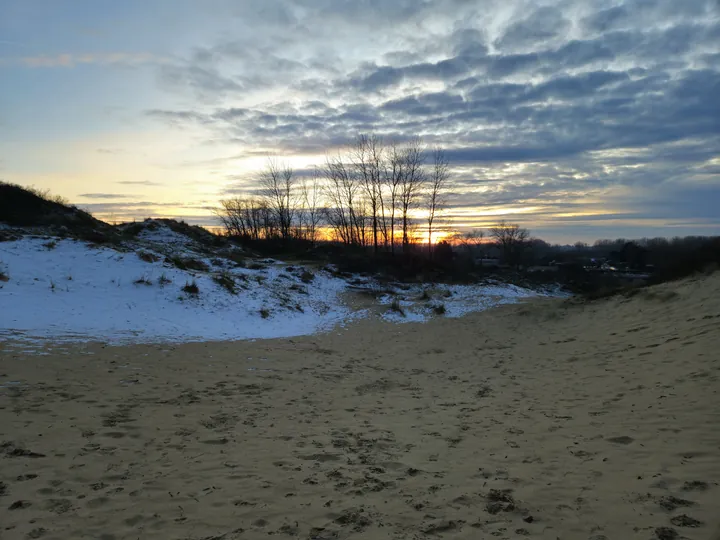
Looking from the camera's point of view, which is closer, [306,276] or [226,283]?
[226,283]

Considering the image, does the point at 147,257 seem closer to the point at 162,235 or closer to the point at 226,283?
the point at 226,283

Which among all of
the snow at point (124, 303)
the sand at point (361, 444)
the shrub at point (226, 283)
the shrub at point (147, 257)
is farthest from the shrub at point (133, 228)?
the sand at point (361, 444)

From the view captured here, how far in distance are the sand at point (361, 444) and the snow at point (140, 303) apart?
199 cm

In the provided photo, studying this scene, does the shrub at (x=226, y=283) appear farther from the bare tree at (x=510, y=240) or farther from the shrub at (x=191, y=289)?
the bare tree at (x=510, y=240)

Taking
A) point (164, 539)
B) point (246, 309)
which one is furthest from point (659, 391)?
point (246, 309)

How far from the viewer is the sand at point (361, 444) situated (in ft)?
13.0

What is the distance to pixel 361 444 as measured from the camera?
609cm

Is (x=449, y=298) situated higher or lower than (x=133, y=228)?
lower

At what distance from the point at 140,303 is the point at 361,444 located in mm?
11524

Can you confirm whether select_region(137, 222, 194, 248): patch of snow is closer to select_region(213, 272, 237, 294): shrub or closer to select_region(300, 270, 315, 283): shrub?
select_region(300, 270, 315, 283): shrub

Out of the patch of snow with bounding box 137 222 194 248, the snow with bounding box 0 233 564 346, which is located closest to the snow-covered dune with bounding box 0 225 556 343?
the snow with bounding box 0 233 564 346

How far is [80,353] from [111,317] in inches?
138

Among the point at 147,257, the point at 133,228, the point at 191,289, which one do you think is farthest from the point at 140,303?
the point at 133,228

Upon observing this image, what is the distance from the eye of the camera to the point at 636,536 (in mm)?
3537
